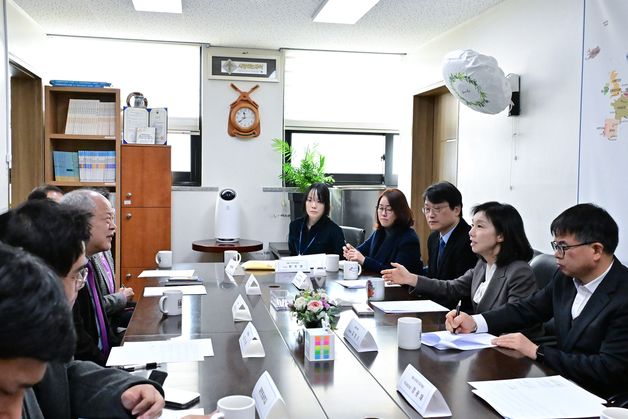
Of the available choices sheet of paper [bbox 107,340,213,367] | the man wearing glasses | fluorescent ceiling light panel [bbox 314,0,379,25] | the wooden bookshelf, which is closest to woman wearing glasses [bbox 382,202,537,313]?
sheet of paper [bbox 107,340,213,367]

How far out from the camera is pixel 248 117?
19.1ft

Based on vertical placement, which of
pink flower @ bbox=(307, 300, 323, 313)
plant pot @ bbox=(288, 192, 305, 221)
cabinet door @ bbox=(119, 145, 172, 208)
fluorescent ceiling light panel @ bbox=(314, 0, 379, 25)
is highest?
fluorescent ceiling light panel @ bbox=(314, 0, 379, 25)

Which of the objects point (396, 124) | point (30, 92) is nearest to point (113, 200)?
point (30, 92)

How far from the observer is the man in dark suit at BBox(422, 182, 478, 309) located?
3211 millimetres

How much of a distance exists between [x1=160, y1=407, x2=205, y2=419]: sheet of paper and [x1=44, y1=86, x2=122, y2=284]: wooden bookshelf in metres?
4.08

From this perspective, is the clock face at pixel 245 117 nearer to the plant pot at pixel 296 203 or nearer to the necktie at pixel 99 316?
the plant pot at pixel 296 203

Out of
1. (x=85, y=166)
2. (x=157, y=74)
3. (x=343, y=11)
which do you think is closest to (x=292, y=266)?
(x=343, y=11)

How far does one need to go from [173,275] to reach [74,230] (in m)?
2.00

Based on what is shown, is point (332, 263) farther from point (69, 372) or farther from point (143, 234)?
point (143, 234)

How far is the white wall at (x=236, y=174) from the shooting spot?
579cm

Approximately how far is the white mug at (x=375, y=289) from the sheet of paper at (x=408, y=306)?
0.32ft

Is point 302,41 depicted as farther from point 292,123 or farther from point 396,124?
point 396,124

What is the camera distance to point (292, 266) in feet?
11.2

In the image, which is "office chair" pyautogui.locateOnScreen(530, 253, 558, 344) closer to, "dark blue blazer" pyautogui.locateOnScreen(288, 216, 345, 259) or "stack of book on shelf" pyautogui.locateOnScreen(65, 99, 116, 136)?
"dark blue blazer" pyautogui.locateOnScreen(288, 216, 345, 259)
